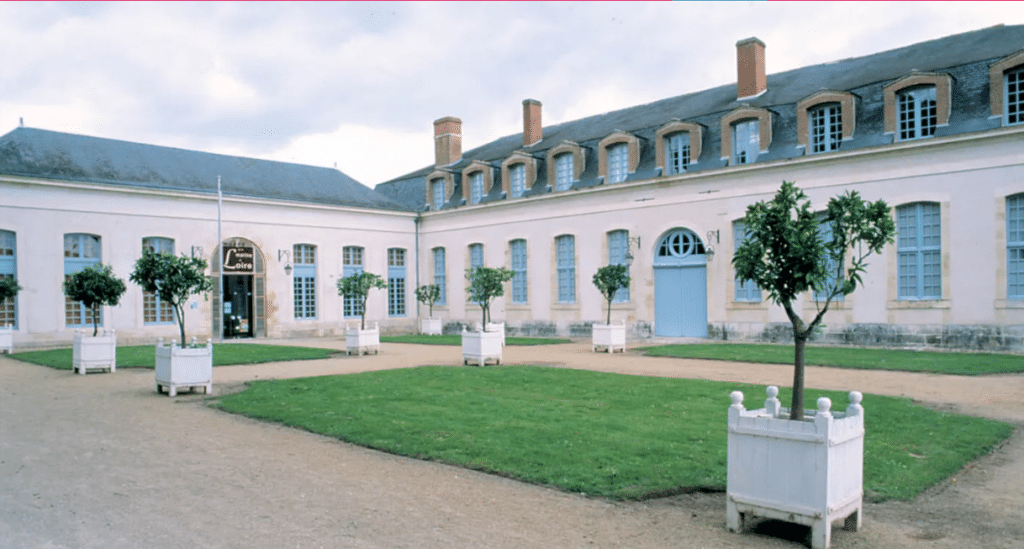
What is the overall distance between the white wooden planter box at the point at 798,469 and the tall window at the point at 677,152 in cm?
2055

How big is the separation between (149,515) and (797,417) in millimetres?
4684

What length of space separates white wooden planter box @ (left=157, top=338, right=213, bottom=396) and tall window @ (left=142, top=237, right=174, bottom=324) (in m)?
15.0

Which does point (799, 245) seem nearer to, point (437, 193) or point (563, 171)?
point (563, 171)

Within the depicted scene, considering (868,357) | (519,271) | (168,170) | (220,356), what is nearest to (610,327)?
(868,357)

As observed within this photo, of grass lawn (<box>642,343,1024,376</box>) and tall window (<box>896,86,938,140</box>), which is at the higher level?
tall window (<box>896,86,938,140</box>)

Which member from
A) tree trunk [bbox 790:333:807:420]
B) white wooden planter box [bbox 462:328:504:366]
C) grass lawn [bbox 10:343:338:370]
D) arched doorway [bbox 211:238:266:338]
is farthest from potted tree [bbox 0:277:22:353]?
tree trunk [bbox 790:333:807:420]

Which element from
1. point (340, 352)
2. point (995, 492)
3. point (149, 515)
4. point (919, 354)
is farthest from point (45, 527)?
point (919, 354)

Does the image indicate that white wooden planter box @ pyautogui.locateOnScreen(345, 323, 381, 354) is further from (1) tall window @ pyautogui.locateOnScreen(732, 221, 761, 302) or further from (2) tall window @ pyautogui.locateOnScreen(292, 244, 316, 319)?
(1) tall window @ pyautogui.locateOnScreen(732, 221, 761, 302)

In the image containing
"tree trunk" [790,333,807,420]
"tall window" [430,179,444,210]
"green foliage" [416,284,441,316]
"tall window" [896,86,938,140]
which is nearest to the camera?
"tree trunk" [790,333,807,420]

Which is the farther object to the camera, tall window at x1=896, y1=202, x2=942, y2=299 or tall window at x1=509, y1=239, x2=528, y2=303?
tall window at x1=509, y1=239, x2=528, y2=303

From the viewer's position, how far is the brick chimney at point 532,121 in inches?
1259

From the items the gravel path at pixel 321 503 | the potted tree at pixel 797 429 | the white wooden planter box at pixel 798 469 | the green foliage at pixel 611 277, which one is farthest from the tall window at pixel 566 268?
the white wooden planter box at pixel 798 469

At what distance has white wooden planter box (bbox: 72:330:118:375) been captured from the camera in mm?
15656

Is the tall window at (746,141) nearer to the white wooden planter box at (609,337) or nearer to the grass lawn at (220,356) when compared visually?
the white wooden planter box at (609,337)
